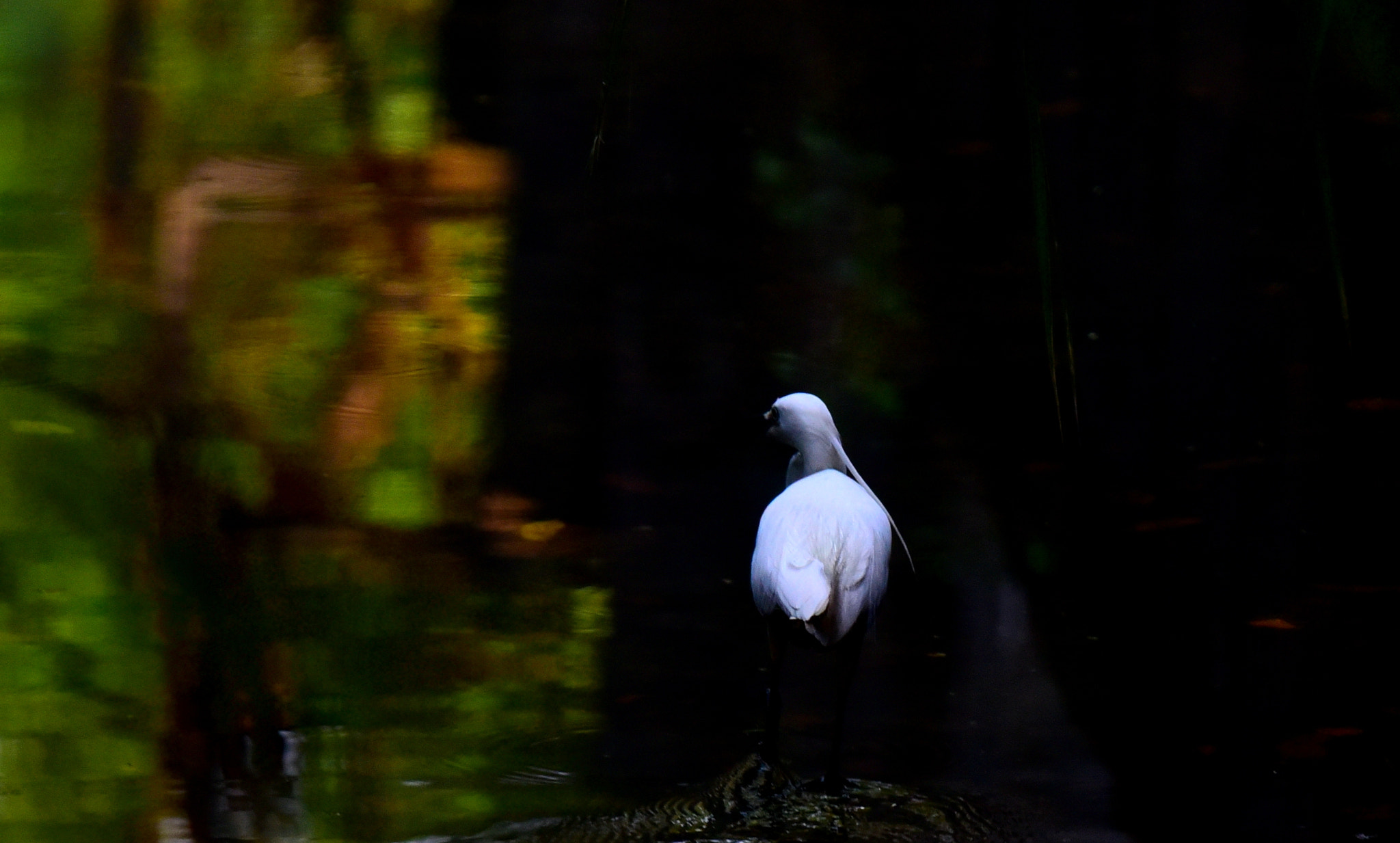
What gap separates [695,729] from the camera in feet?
7.11

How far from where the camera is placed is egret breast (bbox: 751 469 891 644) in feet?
5.56

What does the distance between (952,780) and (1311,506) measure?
102 centimetres

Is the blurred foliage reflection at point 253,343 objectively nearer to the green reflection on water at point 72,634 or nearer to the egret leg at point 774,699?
the green reflection on water at point 72,634

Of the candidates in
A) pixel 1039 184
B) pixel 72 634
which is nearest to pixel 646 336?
pixel 72 634

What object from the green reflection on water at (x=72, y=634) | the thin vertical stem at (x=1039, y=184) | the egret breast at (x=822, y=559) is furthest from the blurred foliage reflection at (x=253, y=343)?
the thin vertical stem at (x=1039, y=184)

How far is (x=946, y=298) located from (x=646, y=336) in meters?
0.65

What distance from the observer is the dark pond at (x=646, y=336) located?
2383mm

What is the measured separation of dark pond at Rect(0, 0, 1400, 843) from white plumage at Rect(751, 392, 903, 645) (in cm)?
51

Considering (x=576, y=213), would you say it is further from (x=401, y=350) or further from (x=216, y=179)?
(x=216, y=179)

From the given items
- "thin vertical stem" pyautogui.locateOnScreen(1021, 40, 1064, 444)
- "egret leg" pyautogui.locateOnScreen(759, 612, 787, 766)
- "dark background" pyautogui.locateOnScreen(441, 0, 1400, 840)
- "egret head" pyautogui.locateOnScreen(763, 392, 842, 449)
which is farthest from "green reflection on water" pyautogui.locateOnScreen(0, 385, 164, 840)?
"thin vertical stem" pyautogui.locateOnScreen(1021, 40, 1064, 444)

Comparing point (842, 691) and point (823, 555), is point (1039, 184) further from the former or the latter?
point (842, 691)

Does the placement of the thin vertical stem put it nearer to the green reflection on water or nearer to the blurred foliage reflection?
the green reflection on water

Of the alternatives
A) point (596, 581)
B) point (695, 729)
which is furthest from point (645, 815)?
point (596, 581)

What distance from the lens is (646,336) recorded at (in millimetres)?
2592
